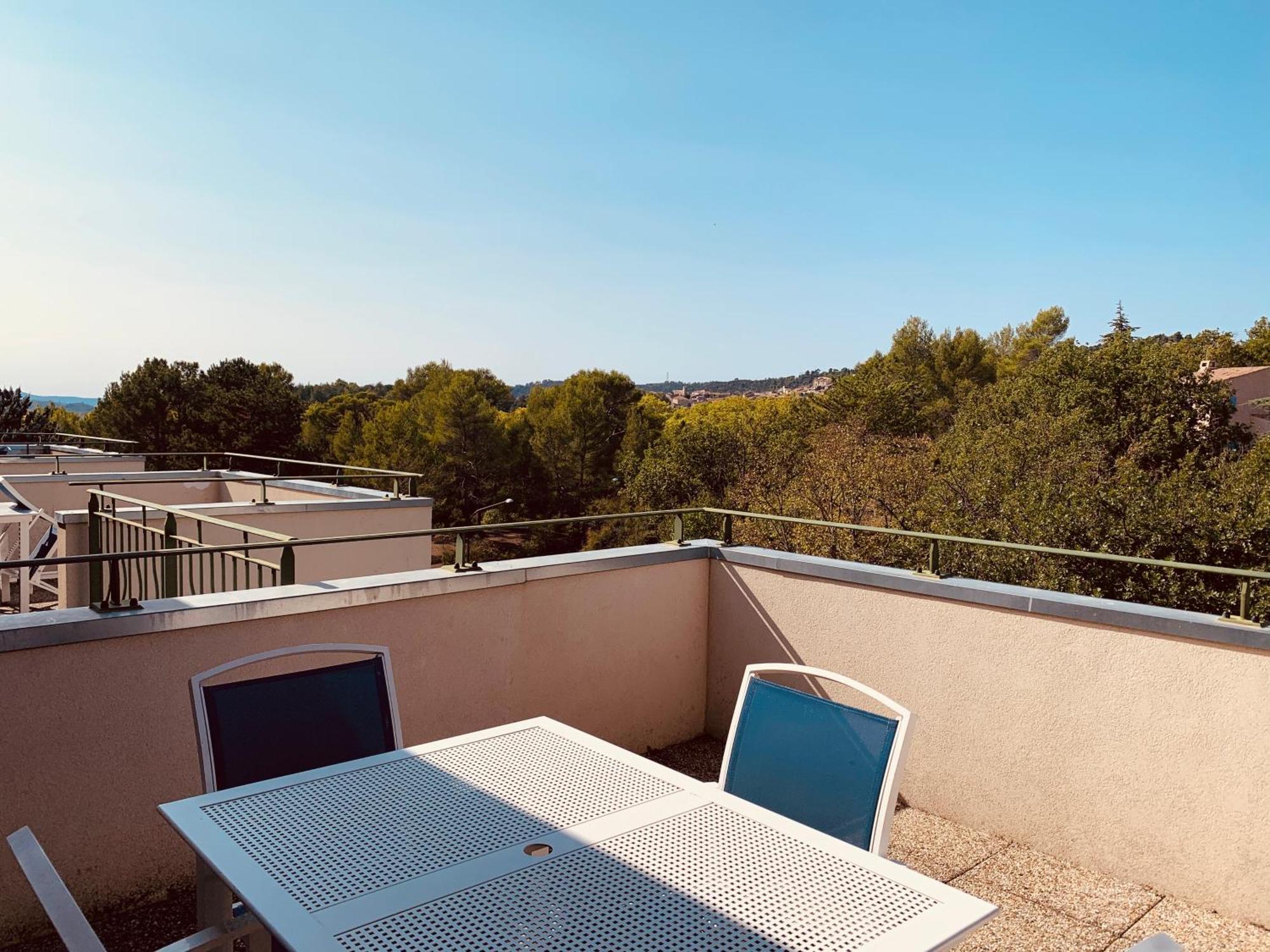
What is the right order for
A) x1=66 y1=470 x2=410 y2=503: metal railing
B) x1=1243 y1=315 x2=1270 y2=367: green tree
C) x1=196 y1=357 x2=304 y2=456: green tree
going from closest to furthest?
x1=66 y1=470 x2=410 y2=503: metal railing < x1=196 y1=357 x2=304 y2=456: green tree < x1=1243 y1=315 x2=1270 y2=367: green tree

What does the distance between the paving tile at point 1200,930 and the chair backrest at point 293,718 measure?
8.09 feet

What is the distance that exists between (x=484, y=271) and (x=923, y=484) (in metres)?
25.2

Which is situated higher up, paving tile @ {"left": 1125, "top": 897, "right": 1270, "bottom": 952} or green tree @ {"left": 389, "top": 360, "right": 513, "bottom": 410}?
green tree @ {"left": 389, "top": 360, "right": 513, "bottom": 410}

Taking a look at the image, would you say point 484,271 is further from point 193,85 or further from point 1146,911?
point 1146,911

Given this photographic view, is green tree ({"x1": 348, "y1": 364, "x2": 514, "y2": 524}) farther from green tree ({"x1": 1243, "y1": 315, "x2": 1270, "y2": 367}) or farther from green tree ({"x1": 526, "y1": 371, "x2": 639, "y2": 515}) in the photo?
green tree ({"x1": 1243, "y1": 315, "x2": 1270, "y2": 367})

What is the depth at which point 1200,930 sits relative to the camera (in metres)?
2.72

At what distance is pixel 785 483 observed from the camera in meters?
26.1

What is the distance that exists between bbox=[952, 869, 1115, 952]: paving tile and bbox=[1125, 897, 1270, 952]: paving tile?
0.13 metres

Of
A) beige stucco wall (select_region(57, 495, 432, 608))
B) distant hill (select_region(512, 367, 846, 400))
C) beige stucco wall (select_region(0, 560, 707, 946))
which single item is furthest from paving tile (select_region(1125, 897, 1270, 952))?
distant hill (select_region(512, 367, 846, 400))

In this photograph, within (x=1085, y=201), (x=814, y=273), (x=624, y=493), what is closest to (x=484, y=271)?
(x=624, y=493)

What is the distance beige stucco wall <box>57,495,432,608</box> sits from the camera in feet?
21.0

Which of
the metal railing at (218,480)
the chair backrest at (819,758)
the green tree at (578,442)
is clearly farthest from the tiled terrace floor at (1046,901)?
the green tree at (578,442)

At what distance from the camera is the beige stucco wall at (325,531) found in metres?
6.39

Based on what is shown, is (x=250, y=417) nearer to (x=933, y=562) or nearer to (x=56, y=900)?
(x=933, y=562)
